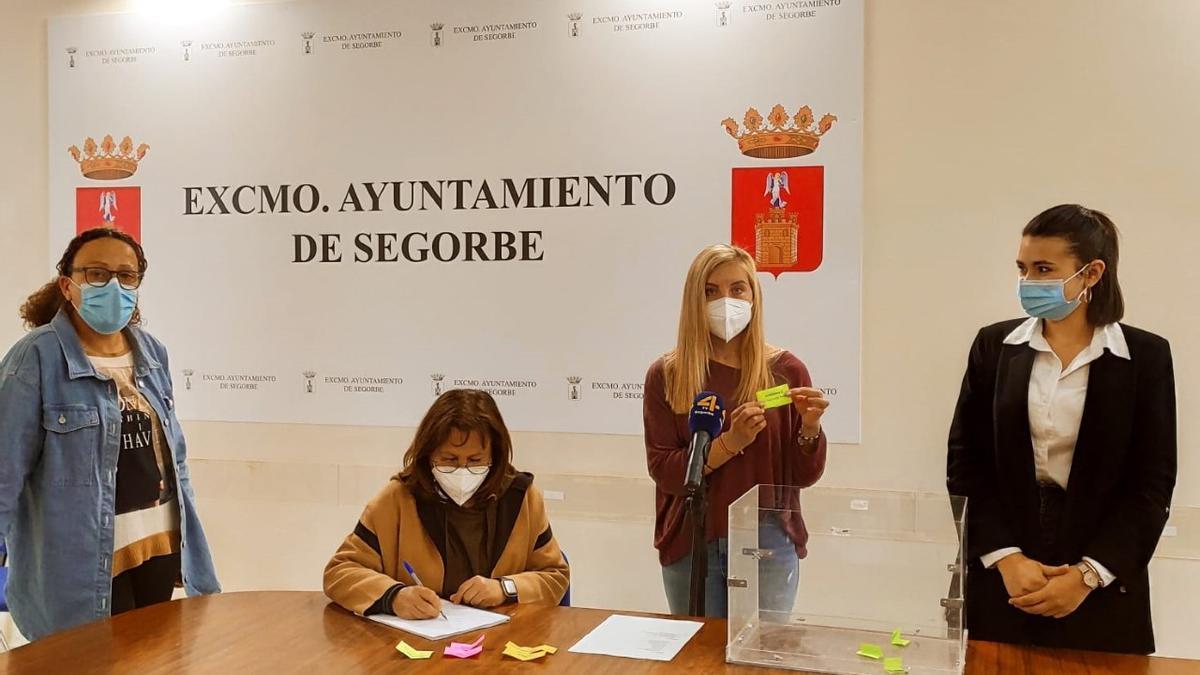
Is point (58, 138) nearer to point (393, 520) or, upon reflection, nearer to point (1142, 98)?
point (393, 520)

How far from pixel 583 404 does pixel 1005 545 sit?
6.15ft

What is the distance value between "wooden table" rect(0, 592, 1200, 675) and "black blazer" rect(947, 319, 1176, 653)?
343 millimetres

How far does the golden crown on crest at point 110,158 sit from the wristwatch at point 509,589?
2.90m

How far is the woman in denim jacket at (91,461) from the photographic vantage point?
274cm

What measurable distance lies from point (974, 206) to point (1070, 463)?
140 centimetres

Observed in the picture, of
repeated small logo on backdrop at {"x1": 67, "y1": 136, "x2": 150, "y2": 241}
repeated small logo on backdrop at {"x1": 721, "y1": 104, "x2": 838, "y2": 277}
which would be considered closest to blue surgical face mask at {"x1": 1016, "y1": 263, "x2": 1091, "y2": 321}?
repeated small logo on backdrop at {"x1": 721, "y1": 104, "x2": 838, "y2": 277}

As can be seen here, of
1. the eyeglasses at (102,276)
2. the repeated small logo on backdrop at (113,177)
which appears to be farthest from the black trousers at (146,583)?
the repeated small logo on backdrop at (113,177)

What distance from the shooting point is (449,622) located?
2312 mm

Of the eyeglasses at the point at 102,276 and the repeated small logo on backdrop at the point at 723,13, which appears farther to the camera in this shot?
the repeated small logo on backdrop at the point at 723,13

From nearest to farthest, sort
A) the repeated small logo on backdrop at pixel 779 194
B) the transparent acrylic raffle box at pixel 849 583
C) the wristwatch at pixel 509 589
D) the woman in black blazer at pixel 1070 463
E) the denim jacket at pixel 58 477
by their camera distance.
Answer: the transparent acrylic raffle box at pixel 849 583 < the woman in black blazer at pixel 1070 463 < the wristwatch at pixel 509 589 < the denim jacket at pixel 58 477 < the repeated small logo on backdrop at pixel 779 194

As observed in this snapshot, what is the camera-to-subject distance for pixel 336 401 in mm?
4234

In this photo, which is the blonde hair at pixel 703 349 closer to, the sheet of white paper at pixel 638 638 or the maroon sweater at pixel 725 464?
the maroon sweater at pixel 725 464

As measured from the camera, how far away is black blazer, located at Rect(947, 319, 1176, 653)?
2352 mm

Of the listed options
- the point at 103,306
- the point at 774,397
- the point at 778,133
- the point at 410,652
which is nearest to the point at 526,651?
the point at 410,652
